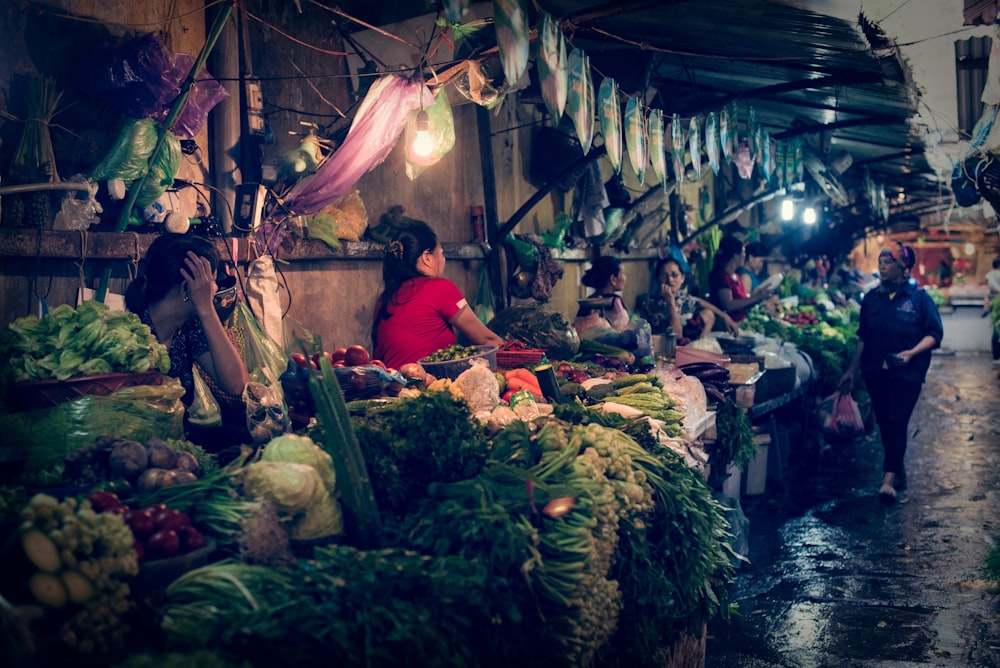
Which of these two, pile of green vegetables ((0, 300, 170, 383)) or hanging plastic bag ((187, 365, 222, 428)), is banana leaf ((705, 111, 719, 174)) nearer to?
hanging plastic bag ((187, 365, 222, 428))

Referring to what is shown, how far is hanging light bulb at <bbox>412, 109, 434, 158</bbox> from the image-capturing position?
5371 millimetres

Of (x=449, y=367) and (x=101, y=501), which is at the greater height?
(x=449, y=367)

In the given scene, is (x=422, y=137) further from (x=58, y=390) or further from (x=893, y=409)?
(x=893, y=409)

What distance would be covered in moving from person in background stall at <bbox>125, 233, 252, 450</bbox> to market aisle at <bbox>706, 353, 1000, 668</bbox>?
3073 millimetres

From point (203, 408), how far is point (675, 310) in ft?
20.6

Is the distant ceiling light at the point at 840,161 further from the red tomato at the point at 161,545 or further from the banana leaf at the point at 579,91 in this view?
the red tomato at the point at 161,545

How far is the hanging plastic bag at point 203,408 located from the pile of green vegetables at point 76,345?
451 millimetres

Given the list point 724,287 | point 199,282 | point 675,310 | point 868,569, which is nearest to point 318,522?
point 199,282

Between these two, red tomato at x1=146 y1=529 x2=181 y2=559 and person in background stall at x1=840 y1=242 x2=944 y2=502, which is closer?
red tomato at x1=146 y1=529 x2=181 y2=559

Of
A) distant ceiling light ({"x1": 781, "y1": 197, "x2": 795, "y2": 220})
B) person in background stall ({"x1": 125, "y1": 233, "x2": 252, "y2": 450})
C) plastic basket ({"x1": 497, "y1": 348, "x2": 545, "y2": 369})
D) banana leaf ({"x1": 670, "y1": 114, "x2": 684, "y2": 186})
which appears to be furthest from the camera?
distant ceiling light ({"x1": 781, "y1": 197, "x2": 795, "y2": 220})

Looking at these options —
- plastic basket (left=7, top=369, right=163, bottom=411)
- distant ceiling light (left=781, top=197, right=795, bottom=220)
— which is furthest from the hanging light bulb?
distant ceiling light (left=781, top=197, right=795, bottom=220)

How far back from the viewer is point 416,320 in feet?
20.2

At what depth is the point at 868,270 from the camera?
121 ft

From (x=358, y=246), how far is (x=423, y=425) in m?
3.58
